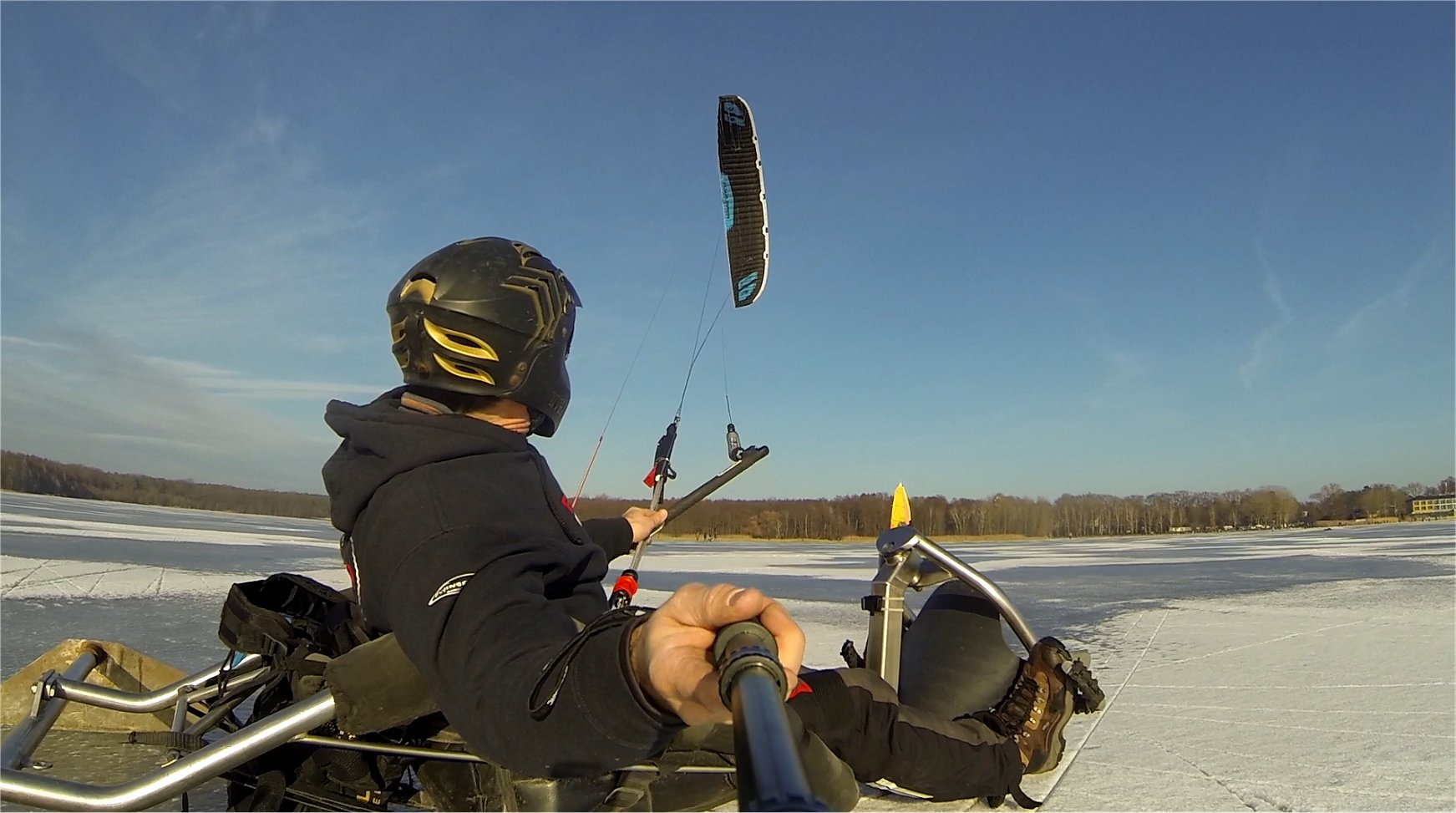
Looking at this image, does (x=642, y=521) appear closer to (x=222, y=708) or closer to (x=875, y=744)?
(x=875, y=744)

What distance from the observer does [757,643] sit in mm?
846

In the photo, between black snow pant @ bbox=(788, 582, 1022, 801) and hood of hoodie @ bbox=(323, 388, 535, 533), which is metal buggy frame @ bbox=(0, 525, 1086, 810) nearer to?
black snow pant @ bbox=(788, 582, 1022, 801)

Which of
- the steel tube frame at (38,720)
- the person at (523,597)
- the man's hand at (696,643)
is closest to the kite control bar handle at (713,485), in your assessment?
the person at (523,597)

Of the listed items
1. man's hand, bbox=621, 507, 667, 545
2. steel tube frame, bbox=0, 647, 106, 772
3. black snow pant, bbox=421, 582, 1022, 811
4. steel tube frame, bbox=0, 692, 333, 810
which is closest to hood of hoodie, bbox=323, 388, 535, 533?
steel tube frame, bbox=0, 692, 333, 810

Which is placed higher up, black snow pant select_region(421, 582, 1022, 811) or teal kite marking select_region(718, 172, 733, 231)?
teal kite marking select_region(718, 172, 733, 231)

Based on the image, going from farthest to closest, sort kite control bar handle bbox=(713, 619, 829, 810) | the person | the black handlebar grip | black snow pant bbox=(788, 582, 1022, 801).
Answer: black snow pant bbox=(788, 582, 1022, 801) < the person < the black handlebar grip < kite control bar handle bbox=(713, 619, 829, 810)

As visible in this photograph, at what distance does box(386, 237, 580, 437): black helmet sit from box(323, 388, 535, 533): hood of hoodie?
189 millimetres

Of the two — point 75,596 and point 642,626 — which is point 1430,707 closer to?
point 642,626

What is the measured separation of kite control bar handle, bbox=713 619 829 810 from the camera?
0.61m

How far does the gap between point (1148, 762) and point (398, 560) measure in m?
2.88

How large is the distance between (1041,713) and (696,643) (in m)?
2.65

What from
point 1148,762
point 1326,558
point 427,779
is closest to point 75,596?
point 427,779

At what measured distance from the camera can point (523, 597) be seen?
1440 millimetres

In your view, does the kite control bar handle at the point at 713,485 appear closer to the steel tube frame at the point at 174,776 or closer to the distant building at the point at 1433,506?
the steel tube frame at the point at 174,776
